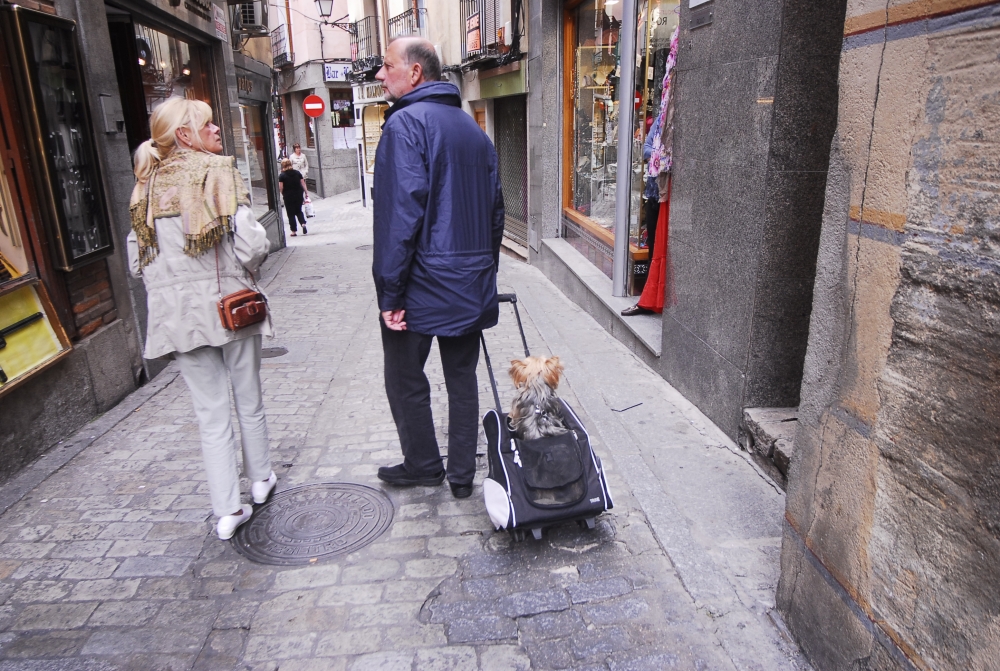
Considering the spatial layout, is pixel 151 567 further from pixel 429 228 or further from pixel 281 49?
pixel 281 49

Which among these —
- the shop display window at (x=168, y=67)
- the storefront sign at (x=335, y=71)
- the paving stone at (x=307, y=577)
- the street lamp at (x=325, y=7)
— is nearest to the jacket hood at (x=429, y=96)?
the paving stone at (x=307, y=577)

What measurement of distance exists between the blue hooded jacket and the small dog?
343 millimetres

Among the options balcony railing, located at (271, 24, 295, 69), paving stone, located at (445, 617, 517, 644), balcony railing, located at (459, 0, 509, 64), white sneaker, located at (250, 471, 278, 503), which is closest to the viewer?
paving stone, located at (445, 617, 517, 644)

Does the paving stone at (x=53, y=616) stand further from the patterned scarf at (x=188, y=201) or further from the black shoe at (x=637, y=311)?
the black shoe at (x=637, y=311)

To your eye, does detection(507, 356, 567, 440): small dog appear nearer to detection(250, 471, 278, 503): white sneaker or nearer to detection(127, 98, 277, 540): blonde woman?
detection(127, 98, 277, 540): blonde woman

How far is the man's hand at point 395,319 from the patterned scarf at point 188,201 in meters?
0.82

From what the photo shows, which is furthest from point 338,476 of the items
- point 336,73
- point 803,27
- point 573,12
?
point 336,73

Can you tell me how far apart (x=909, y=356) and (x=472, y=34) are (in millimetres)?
12293

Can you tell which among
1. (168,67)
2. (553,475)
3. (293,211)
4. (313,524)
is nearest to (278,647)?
(313,524)

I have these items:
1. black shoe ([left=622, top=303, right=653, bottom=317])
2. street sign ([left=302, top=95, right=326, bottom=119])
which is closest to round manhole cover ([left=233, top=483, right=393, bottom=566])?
black shoe ([left=622, top=303, right=653, bottom=317])

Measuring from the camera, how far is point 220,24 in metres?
10.2

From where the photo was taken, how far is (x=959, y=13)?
1.72 metres

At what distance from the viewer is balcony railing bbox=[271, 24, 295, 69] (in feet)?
102

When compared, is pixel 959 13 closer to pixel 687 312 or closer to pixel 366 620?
pixel 366 620
